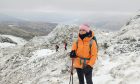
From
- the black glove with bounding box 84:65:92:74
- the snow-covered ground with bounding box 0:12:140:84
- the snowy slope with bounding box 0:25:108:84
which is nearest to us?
the black glove with bounding box 84:65:92:74

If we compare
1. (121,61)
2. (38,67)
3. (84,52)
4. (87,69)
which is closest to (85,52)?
(84,52)

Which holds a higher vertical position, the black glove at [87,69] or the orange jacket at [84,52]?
the orange jacket at [84,52]

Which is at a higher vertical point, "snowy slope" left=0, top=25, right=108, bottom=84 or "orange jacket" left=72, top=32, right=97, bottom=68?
"orange jacket" left=72, top=32, right=97, bottom=68

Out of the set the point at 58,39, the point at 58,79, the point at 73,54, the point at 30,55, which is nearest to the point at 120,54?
the point at 58,79

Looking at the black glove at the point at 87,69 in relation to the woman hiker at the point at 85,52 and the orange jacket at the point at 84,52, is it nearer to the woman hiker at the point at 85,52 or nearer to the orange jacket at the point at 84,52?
the woman hiker at the point at 85,52

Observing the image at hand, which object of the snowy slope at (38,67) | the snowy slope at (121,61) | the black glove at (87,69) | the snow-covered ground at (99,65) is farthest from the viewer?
the snowy slope at (38,67)

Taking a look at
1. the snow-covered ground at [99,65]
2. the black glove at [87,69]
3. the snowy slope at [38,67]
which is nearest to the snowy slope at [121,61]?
the snow-covered ground at [99,65]

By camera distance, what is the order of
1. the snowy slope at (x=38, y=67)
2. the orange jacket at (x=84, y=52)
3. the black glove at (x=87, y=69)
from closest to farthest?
the orange jacket at (x=84, y=52), the black glove at (x=87, y=69), the snowy slope at (x=38, y=67)

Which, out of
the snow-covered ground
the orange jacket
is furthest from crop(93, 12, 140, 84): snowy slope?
the orange jacket

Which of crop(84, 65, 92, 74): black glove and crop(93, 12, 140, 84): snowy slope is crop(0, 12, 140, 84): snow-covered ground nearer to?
crop(93, 12, 140, 84): snowy slope

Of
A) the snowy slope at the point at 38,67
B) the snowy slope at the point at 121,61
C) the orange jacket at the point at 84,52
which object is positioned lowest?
the snowy slope at the point at 38,67

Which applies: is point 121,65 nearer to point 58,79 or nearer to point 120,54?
point 120,54

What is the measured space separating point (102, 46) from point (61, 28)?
14.8 metres

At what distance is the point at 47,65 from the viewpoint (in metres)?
20.2
